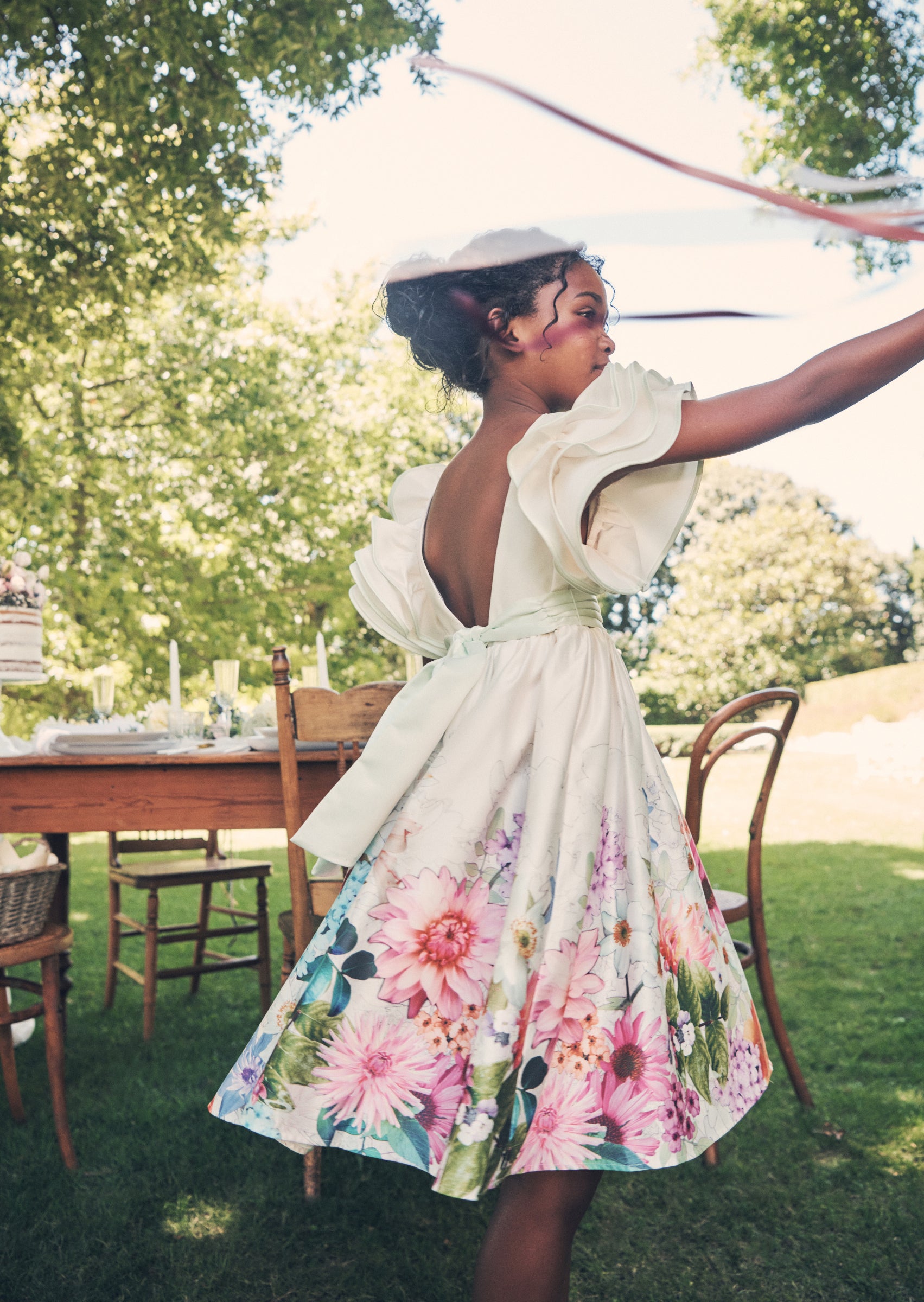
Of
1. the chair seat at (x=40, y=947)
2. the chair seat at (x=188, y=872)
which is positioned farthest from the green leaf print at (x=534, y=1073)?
the chair seat at (x=188, y=872)

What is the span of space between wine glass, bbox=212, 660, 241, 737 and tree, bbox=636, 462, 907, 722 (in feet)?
38.6

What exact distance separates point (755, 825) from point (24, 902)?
1654 mm

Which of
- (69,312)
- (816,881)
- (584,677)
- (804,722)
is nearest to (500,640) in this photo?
(584,677)

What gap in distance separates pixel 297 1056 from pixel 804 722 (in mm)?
12286

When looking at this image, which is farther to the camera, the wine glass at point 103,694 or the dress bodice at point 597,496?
the wine glass at point 103,694

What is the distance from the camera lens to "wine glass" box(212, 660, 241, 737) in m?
2.73

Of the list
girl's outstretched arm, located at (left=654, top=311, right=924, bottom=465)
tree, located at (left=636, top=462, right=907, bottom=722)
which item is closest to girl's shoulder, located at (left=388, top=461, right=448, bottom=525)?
girl's outstretched arm, located at (left=654, top=311, right=924, bottom=465)

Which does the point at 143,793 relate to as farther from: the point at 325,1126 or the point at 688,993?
the point at 688,993

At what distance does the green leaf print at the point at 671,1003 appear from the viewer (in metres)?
1.08

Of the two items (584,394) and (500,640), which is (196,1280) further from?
(584,394)

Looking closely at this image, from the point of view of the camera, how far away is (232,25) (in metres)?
4.79

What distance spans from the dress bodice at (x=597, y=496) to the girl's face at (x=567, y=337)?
13 centimetres

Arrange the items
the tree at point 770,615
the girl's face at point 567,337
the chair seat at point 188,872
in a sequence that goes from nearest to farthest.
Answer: the girl's face at point 567,337 < the chair seat at point 188,872 < the tree at point 770,615

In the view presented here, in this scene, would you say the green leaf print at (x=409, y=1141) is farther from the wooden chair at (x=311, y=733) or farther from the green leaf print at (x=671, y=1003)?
the wooden chair at (x=311, y=733)
